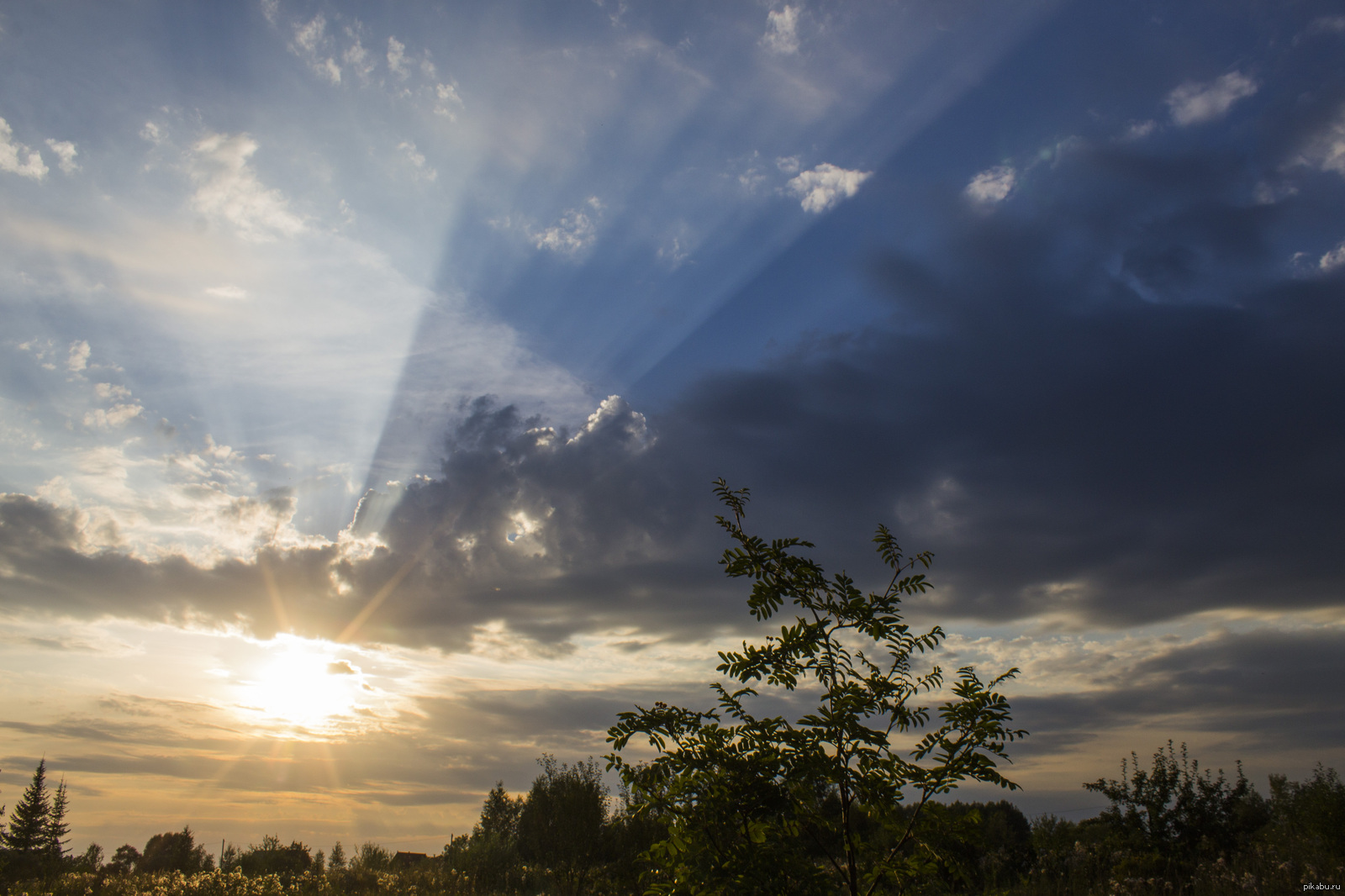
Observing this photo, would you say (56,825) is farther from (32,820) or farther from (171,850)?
(171,850)

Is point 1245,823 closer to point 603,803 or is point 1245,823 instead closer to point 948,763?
point 603,803

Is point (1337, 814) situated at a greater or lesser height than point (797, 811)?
lesser

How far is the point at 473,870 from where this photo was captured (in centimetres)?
3834

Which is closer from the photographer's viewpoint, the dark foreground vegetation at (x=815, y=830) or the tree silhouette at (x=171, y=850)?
the dark foreground vegetation at (x=815, y=830)

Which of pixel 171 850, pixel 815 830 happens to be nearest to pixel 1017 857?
pixel 815 830

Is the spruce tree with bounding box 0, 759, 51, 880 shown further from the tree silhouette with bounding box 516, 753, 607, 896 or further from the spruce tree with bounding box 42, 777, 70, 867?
the tree silhouette with bounding box 516, 753, 607, 896

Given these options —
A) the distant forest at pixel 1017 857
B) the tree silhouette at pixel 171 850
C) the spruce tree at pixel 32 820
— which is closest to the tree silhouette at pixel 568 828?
the distant forest at pixel 1017 857

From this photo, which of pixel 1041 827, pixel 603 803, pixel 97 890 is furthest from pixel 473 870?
pixel 1041 827

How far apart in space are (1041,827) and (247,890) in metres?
34.7

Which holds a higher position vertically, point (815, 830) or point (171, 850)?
point (815, 830)

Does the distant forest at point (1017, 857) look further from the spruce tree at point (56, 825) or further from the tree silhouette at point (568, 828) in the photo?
the spruce tree at point (56, 825)

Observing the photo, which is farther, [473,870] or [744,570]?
[473,870]

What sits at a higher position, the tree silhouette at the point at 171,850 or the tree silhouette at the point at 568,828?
the tree silhouette at the point at 568,828

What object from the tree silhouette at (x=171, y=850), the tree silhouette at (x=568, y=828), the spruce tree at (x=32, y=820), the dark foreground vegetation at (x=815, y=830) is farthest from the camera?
the spruce tree at (x=32, y=820)
